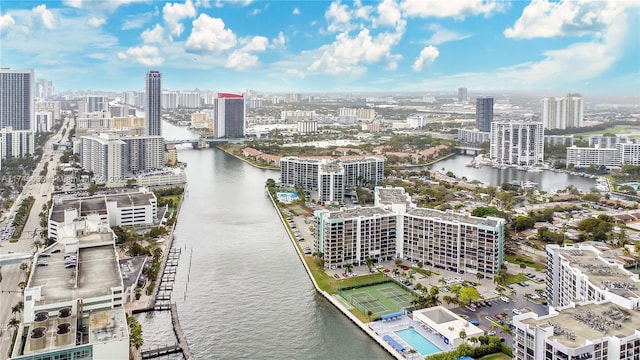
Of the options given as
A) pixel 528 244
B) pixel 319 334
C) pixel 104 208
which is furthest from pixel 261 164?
pixel 319 334

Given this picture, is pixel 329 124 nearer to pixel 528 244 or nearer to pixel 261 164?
pixel 261 164

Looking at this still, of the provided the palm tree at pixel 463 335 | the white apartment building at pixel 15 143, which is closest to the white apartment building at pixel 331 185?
the palm tree at pixel 463 335

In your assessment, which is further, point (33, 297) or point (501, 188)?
point (501, 188)

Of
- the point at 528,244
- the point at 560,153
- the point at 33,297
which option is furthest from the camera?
the point at 560,153

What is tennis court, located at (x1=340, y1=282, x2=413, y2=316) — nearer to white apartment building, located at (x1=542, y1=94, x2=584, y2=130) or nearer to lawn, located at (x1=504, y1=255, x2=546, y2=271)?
lawn, located at (x1=504, y1=255, x2=546, y2=271)

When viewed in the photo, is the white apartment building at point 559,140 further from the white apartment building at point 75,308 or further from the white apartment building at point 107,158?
the white apartment building at point 75,308

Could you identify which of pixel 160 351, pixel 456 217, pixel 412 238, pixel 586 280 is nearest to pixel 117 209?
pixel 160 351

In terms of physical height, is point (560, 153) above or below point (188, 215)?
above
